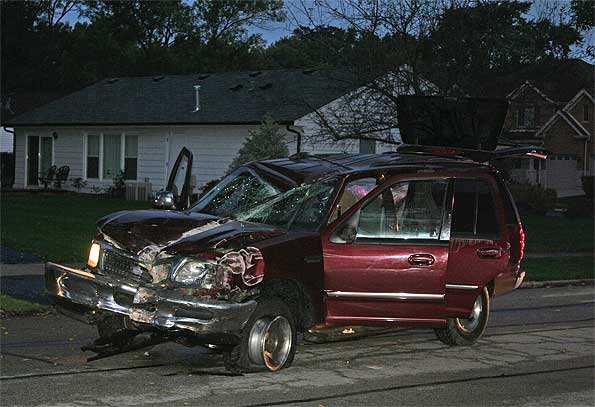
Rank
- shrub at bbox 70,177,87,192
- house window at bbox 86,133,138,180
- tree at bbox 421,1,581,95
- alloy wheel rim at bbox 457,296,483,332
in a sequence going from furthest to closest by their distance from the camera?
1. shrub at bbox 70,177,87,192
2. house window at bbox 86,133,138,180
3. tree at bbox 421,1,581,95
4. alloy wheel rim at bbox 457,296,483,332

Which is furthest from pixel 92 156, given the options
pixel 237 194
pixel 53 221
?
pixel 237 194

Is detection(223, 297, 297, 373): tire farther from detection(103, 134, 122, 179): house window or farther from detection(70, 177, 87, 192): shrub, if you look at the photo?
detection(70, 177, 87, 192): shrub

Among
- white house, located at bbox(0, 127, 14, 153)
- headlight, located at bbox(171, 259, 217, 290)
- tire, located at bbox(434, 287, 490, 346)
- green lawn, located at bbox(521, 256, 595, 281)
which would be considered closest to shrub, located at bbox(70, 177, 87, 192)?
white house, located at bbox(0, 127, 14, 153)

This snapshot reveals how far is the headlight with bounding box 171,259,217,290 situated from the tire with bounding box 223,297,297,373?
482mm

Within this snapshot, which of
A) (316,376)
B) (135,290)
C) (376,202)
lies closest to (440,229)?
(376,202)

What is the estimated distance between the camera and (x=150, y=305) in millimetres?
8047

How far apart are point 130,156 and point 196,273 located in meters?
29.9

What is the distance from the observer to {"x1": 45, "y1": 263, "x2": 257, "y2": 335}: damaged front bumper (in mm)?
7891

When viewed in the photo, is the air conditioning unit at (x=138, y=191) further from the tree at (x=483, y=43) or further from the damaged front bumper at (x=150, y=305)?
the damaged front bumper at (x=150, y=305)

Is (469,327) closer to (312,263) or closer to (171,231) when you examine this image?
(312,263)

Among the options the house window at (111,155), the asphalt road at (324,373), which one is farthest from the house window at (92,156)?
the asphalt road at (324,373)

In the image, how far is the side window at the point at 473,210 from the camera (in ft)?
32.3

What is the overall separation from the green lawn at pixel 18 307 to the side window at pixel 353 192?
4.52 metres

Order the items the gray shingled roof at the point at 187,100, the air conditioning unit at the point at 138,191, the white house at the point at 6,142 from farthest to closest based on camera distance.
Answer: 1. the white house at the point at 6,142
2. the air conditioning unit at the point at 138,191
3. the gray shingled roof at the point at 187,100
